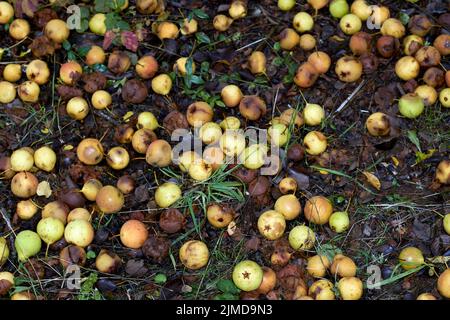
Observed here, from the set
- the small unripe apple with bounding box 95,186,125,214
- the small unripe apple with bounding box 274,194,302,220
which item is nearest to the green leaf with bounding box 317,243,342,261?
the small unripe apple with bounding box 274,194,302,220

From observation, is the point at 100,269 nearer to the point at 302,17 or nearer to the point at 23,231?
the point at 23,231

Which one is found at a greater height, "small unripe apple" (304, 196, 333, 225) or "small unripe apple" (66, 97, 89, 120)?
"small unripe apple" (66, 97, 89, 120)

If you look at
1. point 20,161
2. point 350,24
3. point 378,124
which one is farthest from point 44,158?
point 350,24

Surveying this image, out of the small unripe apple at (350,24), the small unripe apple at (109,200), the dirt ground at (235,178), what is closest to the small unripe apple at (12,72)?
the dirt ground at (235,178)

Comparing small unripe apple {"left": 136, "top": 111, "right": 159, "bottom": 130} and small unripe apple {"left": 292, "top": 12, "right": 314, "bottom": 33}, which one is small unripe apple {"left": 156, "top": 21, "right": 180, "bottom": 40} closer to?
small unripe apple {"left": 136, "top": 111, "right": 159, "bottom": 130}

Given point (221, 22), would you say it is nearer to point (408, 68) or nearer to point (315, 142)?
point (315, 142)

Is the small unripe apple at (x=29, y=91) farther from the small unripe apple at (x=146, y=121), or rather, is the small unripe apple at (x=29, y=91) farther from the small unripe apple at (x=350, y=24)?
the small unripe apple at (x=350, y=24)

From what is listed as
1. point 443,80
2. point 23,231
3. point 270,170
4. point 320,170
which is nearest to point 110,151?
point 23,231
